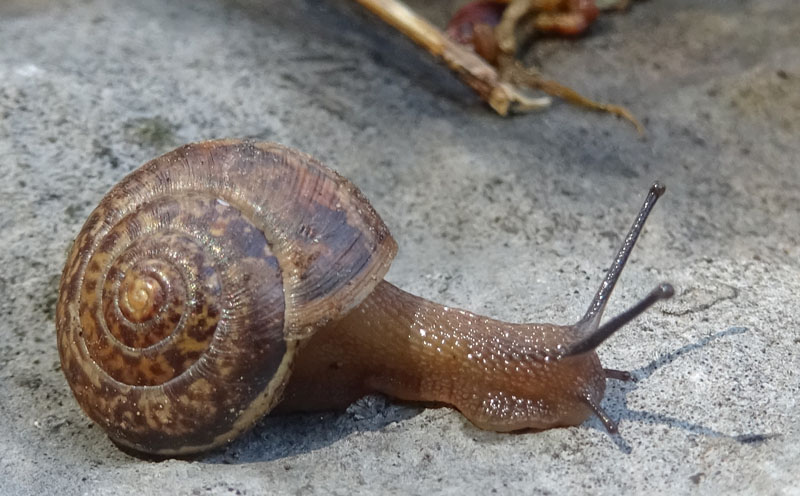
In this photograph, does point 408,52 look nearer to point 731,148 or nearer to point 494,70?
point 494,70

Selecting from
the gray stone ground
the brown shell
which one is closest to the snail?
the brown shell

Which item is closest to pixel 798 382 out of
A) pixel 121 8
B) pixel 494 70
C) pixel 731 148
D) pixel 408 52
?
pixel 731 148

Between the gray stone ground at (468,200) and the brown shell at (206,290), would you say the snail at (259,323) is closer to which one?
the brown shell at (206,290)

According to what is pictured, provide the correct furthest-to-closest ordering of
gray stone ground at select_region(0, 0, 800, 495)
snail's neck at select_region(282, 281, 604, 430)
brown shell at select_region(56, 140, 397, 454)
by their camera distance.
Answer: snail's neck at select_region(282, 281, 604, 430), gray stone ground at select_region(0, 0, 800, 495), brown shell at select_region(56, 140, 397, 454)

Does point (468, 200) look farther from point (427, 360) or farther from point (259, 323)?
point (259, 323)

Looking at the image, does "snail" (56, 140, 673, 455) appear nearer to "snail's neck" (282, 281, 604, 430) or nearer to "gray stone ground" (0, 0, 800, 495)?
"snail's neck" (282, 281, 604, 430)

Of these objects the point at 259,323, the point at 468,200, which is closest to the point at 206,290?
the point at 259,323

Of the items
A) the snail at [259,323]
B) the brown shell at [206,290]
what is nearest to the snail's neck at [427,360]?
the snail at [259,323]
